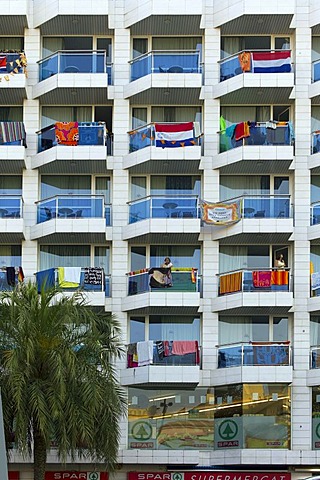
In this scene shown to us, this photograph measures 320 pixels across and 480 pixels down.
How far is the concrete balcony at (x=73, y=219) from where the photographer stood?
3959cm

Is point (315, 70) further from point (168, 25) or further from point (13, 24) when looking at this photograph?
point (13, 24)

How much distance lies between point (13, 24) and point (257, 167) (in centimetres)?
1192

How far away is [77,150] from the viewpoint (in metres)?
40.2

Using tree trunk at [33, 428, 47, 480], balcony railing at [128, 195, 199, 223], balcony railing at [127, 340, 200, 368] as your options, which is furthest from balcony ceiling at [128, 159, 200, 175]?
tree trunk at [33, 428, 47, 480]

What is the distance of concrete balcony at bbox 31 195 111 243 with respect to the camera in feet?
130

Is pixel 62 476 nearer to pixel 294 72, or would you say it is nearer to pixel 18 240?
pixel 18 240

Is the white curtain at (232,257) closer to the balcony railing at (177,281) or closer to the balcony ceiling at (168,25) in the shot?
the balcony railing at (177,281)

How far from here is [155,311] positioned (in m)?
39.8

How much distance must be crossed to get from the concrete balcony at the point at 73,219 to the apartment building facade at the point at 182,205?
79 mm

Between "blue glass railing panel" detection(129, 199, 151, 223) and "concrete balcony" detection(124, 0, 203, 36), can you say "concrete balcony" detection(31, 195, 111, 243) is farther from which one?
"concrete balcony" detection(124, 0, 203, 36)

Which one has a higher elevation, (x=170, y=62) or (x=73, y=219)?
(x=170, y=62)

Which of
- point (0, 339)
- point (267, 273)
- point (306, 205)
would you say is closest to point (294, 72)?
point (306, 205)

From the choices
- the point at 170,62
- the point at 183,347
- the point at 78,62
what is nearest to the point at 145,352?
the point at 183,347

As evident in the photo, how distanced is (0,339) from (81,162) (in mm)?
12347
